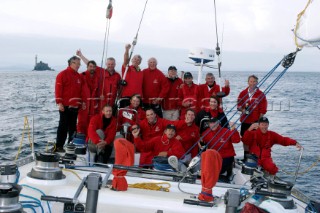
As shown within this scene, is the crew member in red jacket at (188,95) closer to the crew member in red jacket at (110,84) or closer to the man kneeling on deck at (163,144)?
the crew member in red jacket at (110,84)

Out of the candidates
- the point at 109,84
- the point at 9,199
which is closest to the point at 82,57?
the point at 109,84

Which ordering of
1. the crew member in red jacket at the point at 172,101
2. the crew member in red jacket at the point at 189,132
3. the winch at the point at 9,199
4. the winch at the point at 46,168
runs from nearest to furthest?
the winch at the point at 9,199 → the winch at the point at 46,168 → the crew member in red jacket at the point at 189,132 → the crew member in red jacket at the point at 172,101

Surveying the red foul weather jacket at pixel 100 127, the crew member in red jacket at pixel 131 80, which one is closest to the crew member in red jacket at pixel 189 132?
the red foul weather jacket at pixel 100 127

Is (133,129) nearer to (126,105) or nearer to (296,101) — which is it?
(126,105)

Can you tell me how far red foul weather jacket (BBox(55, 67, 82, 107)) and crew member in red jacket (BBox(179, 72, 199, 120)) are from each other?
1.88 m

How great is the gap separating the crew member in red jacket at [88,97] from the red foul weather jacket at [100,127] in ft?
3.64

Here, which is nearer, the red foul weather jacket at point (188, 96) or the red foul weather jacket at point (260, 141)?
the red foul weather jacket at point (260, 141)

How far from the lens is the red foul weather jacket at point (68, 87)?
7.21 m

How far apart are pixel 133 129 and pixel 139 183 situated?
214cm

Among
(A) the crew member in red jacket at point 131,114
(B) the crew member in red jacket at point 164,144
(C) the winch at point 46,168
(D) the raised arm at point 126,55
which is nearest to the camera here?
(C) the winch at point 46,168

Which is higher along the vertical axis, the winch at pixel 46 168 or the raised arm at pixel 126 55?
the raised arm at pixel 126 55

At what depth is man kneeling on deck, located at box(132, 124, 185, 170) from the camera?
20.9 ft

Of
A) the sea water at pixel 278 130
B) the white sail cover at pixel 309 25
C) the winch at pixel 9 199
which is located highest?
the white sail cover at pixel 309 25

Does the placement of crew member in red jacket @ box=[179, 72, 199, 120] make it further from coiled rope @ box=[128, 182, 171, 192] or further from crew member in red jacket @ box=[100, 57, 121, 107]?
coiled rope @ box=[128, 182, 171, 192]
